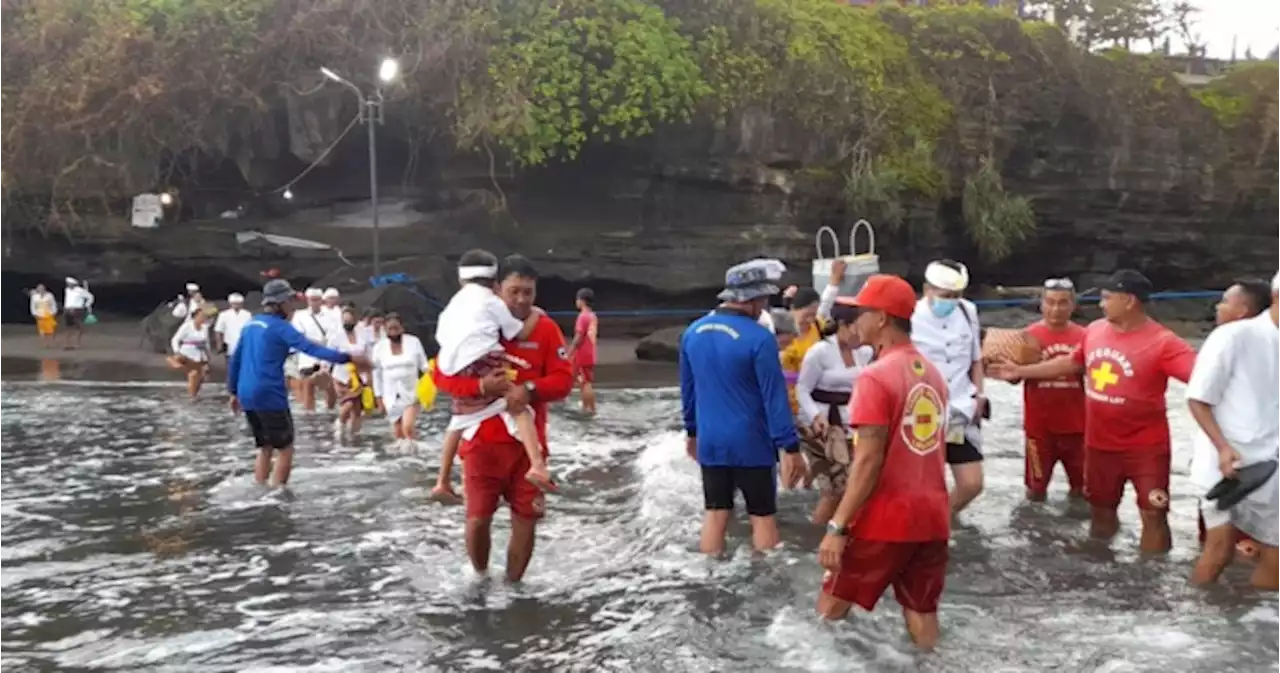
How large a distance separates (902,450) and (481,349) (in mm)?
2557

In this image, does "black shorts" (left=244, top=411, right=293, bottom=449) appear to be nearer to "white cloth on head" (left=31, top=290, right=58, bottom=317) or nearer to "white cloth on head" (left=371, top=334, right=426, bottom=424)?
"white cloth on head" (left=371, top=334, right=426, bottom=424)

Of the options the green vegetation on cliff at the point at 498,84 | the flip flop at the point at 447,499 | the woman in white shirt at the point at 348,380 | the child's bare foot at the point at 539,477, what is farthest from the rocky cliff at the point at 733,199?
the child's bare foot at the point at 539,477

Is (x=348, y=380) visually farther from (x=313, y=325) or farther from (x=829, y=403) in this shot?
(x=829, y=403)

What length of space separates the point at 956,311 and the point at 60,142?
84.4 feet

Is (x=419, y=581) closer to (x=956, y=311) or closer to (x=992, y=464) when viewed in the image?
(x=956, y=311)

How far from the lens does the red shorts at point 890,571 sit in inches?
207

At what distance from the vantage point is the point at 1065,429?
8.86 m

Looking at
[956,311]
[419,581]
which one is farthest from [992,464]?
[419,581]

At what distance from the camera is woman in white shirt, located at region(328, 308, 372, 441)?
13.8 metres

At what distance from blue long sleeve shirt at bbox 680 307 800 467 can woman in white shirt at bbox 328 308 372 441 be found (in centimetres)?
654

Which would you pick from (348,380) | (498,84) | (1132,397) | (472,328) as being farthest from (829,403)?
(498,84)

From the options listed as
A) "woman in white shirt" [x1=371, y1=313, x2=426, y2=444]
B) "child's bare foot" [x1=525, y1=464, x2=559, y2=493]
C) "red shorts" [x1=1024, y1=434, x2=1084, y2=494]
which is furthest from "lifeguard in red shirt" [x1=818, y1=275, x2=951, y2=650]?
"woman in white shirt" [x1=371, y1=313, x2=426, y2=444]

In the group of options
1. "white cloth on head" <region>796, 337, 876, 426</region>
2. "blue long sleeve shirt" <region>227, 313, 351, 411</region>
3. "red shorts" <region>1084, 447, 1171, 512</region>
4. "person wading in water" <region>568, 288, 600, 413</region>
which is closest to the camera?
"red shorts" <region>1084, 447, 1171, 512</region>

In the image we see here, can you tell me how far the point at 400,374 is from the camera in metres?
12.8
